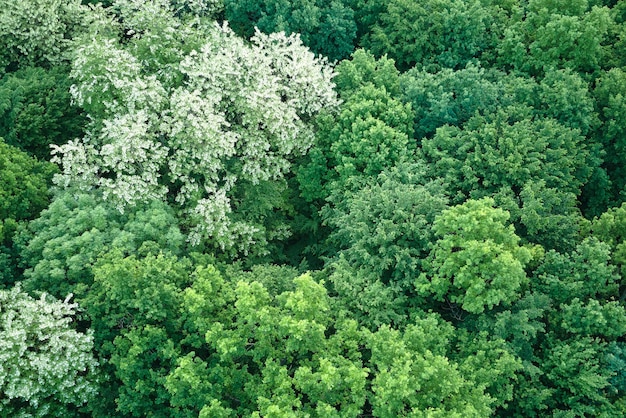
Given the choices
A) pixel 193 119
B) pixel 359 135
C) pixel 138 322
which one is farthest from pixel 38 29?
pixel 138 322

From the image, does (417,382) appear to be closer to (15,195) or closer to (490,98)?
(490,98)

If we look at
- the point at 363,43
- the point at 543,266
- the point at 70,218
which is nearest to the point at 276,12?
the point at 363,43

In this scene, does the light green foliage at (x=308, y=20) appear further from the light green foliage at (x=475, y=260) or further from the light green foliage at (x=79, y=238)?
the light green foliage at (x=475, y=260)

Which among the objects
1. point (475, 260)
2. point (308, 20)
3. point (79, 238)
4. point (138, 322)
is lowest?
point (138, 322)

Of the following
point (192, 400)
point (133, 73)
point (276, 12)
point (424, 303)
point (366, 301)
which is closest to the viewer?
point (192, 400)

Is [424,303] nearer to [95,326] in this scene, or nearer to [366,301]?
[366,301]

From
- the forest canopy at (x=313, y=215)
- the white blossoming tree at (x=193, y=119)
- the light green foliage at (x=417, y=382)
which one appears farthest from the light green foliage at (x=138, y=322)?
the light green foliage at (x=417, y=382)
